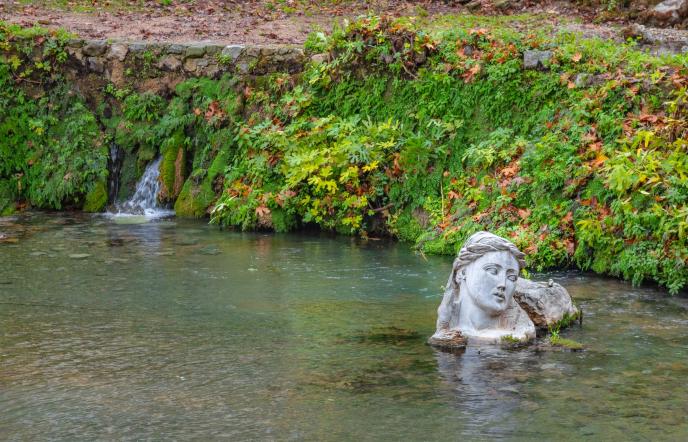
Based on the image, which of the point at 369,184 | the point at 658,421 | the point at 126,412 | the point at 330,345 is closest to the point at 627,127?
the point at 369,184

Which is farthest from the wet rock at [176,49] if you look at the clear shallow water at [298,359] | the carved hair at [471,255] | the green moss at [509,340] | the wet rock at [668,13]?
the green moss at [509,340]

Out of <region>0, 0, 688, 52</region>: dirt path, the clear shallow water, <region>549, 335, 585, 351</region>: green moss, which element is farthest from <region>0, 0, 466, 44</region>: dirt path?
<region>549, 335, 585, 351</region>: green moss

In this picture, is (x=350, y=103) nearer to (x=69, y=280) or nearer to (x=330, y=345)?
(x=69, y=280)

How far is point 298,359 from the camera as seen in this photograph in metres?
9.43

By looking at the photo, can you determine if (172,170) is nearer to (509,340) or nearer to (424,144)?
(424,144)

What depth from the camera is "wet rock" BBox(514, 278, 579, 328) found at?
33.9 ft

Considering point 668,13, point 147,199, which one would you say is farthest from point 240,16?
point 668,13

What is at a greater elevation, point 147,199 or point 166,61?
point 166,61

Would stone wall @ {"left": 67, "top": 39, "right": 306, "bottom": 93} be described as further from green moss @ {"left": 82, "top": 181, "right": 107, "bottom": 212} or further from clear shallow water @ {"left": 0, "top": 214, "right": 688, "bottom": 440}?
clear shallow water @ {"left": 0, "top": 214, "right": 688, "bottom": 440}

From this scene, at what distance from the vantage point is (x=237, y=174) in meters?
17.5

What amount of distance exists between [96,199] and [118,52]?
2.90 metres

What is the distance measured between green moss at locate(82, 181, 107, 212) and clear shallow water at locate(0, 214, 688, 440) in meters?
4.59

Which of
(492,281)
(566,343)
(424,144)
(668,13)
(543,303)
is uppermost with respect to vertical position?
(668,13)

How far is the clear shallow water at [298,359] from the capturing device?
25.3 feet
